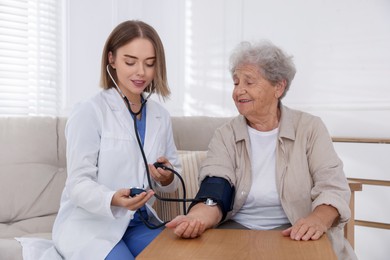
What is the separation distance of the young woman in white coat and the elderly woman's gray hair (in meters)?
0.30

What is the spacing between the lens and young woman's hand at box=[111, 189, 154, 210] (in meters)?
1.40

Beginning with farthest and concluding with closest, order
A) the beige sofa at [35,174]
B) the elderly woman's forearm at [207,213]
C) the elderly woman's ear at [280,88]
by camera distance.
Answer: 1. the beige sofa at [35,174]
2. the elderly woman's ear at [280,88]
3. the elderly woman's forearm at [207,213]

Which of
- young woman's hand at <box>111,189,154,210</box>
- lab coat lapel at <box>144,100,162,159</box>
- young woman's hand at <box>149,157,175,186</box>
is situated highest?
lab coat lapel at <box>144,100,162,159</box>

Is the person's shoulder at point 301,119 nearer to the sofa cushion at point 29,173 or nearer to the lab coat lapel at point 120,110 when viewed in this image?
the lab coat lapel at point 120,110

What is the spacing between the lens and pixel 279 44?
3.15 meters

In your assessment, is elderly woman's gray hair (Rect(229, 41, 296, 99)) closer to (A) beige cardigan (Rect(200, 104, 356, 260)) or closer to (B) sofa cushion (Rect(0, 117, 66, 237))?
(A) beige cardigan (Rect(200, 104, 356, 260))

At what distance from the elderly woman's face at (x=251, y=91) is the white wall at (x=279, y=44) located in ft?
3.84

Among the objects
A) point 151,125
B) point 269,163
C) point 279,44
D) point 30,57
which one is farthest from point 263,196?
point 30,57

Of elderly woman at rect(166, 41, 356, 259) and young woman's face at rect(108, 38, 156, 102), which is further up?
young woman's face at rect(108, 38, 156, 102)

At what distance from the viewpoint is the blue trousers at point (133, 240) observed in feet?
5.05

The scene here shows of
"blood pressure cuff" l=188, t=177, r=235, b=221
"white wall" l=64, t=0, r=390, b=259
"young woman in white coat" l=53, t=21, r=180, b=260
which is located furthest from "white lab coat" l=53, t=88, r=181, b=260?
"white wall" l=64, t=0, r=390, b=259

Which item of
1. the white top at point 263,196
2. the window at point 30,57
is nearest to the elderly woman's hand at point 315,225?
the white top at point 263,196

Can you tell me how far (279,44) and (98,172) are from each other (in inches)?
72.9

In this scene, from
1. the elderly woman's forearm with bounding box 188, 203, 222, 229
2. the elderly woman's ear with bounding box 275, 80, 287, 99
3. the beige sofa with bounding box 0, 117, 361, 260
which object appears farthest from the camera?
the beige sofa with bounding box 0, 117, 361, 260
